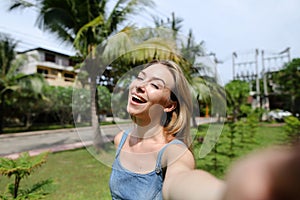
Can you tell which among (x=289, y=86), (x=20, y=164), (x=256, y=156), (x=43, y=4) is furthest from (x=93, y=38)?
(x=289, y=86)

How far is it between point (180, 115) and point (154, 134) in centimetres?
12

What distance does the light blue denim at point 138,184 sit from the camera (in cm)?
89

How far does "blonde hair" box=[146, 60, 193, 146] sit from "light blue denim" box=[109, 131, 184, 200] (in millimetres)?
76

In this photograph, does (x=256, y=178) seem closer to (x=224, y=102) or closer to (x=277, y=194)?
(x=277, y=194)

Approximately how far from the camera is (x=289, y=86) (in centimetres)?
2273

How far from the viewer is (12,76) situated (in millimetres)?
13992

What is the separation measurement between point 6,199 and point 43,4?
264 inches

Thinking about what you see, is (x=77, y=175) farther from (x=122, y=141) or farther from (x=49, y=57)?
(x=49, y=57)

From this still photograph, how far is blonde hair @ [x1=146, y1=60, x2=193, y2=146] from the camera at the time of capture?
0.98 m

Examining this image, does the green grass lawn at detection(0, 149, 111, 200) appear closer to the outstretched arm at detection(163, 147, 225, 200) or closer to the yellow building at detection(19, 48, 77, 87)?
the outstretched arm at detection(163, 147, 225, 200)

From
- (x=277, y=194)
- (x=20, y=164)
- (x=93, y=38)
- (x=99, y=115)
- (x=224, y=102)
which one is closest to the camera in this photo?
(x=277, y=194)

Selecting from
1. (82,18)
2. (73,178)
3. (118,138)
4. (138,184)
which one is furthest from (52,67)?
(138,184)

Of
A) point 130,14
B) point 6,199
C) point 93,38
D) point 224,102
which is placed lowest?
point 6,199

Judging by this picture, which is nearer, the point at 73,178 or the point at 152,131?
the point at 152,131
